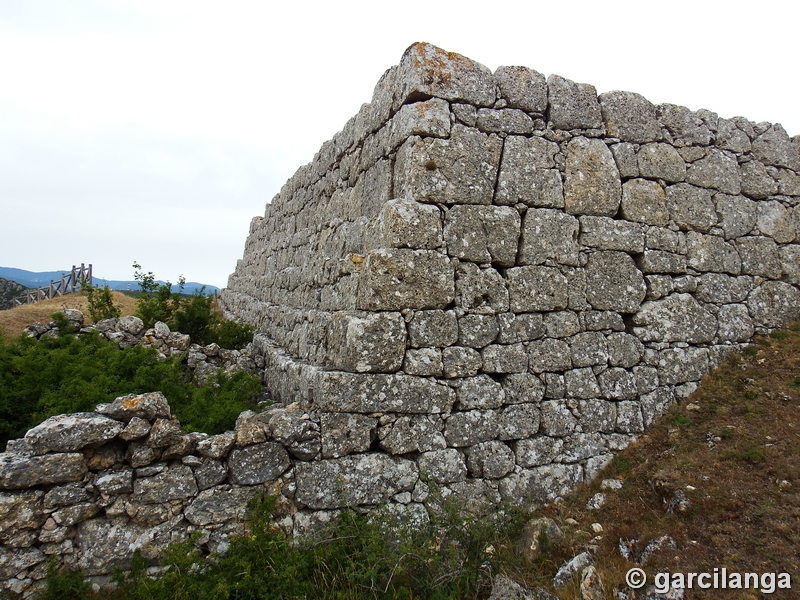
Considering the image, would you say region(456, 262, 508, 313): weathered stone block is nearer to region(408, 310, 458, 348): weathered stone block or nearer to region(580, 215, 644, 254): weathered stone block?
region(408, 310, 458, 348): weathered stone block

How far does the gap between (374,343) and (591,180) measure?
2847mm

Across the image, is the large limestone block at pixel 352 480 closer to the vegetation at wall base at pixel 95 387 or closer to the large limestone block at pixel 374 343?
the large limestone block at pixel 374 343

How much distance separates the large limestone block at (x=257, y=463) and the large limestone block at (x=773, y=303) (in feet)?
17.8

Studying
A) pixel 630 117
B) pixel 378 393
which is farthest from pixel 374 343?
pixel 630 117

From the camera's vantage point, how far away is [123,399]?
4.05 m

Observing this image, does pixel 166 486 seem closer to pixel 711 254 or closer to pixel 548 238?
pixel 548 238

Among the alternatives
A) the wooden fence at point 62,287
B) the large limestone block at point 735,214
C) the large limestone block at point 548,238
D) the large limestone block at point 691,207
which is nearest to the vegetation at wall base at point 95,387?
the large limestone block at point 548,238

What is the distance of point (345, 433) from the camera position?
14.2 feet

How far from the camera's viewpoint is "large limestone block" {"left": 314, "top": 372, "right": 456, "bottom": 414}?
4.32m

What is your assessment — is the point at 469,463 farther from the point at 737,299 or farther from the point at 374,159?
the point at 737,299

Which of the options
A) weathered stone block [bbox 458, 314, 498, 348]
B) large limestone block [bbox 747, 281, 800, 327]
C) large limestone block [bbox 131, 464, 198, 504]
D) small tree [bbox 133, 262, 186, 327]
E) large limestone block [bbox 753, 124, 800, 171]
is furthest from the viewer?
small tree [bbox 133, 262, 186, 327]

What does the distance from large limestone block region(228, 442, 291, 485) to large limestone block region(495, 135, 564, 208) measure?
2949mm

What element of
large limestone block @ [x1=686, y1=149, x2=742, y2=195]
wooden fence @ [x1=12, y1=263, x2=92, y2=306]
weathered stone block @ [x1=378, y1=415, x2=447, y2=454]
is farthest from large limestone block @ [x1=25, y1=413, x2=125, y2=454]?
wooden fence @ [x1=12, y1=263, x2=92, y2=306]

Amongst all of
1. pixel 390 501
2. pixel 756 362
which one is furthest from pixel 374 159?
pixel 756 362
